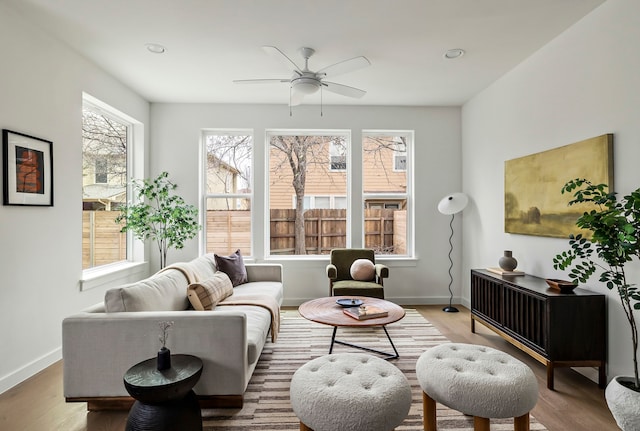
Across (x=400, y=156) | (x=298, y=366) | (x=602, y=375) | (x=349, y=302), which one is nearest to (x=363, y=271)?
(x=349, y=302)

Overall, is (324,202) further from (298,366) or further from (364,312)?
(298,366)

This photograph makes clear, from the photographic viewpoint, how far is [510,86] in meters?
3.63

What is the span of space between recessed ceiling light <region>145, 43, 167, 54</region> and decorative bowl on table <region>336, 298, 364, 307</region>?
2.74 metres

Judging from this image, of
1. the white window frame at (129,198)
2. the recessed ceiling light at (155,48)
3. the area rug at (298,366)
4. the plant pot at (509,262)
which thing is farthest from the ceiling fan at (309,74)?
the area rug at (298,366)

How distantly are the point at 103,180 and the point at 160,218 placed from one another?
0.71 metres

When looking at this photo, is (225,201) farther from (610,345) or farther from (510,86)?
(610,345)

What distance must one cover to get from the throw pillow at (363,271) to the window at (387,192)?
803 millimetres

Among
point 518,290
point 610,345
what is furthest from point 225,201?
point 610,345

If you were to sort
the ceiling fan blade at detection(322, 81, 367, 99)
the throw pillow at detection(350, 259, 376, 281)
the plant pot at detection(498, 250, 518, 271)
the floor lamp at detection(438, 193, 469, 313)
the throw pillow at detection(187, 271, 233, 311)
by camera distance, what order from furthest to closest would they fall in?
the floor lamp at detection(438, 193, 469, 313), the throw pillow at detection(350, 259, 376, 281), the plant pot at detection(498, 250, 518, 271), the ceiling fan blade at detection(322, 81, 367, 99), the throw pillow at detection(187, 271, 233, 311)

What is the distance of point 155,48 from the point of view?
10.2 feet

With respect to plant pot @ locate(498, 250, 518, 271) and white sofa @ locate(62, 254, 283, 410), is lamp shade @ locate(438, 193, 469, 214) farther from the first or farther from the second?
white sofa @ locate(62, 254, 283, 410)

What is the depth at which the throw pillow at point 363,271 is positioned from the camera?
4.15 m

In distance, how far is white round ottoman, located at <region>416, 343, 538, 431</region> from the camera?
162 cm

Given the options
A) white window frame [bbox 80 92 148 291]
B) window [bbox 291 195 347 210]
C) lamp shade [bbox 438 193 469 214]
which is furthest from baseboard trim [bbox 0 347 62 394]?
lamp shade [bbox 438 193 469 214]
